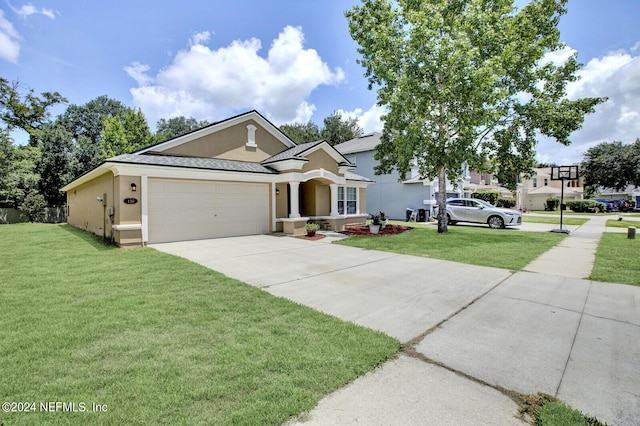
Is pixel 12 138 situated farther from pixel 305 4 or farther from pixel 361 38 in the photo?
pixel 361 38

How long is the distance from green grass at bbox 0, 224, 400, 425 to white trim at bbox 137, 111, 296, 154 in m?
8.65

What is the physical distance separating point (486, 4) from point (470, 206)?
422 inches

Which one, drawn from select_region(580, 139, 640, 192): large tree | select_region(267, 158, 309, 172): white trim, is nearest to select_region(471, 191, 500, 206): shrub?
select_region(580, 139, 640, 192): large tree

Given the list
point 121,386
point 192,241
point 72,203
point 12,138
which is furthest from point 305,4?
point 12,138

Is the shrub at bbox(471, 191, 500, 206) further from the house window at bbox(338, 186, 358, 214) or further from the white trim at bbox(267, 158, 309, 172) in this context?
the white trim at bbox(267, 158, 309, 172)

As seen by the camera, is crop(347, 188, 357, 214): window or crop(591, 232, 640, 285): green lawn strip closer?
crop(591, 232, 640, 285): green lawn strip

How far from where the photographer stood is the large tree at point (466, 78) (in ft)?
41.3

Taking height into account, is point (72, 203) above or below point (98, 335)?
above

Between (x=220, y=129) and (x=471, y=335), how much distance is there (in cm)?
1418

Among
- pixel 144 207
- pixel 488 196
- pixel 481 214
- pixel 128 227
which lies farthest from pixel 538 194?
pixel 128 227

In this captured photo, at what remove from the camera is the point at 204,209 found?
12320 millimetres

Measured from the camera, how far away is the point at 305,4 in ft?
42.7

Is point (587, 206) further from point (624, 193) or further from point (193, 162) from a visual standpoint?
point (193, 162)

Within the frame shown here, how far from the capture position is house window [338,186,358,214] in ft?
57.6
